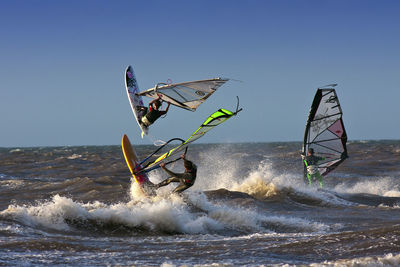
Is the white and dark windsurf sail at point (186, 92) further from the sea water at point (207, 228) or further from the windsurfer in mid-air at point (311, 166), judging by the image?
the windsurfer in mid-air at point (311, 166)

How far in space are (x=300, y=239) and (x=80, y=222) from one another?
12.4 feet

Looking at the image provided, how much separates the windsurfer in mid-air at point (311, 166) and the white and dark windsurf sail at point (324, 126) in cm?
16

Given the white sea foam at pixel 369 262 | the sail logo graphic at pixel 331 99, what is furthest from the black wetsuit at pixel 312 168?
the white sea foam at pixel 369 262

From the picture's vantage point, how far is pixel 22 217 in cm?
862

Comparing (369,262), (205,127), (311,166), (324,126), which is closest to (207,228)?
(205,127)

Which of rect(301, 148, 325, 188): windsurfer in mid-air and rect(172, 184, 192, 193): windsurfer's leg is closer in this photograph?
rect(172, 184, 192, 193): windsurfer's leg

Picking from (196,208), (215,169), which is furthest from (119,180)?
(196,208)

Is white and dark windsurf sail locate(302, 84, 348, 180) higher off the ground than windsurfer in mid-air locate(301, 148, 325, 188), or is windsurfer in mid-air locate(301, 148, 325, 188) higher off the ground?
white and dark windsurf sail locate(302, 84, 348, 180)


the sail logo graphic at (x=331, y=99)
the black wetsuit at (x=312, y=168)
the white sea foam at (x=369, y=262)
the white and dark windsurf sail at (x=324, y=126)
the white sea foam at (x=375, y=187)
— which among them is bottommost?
the white sea foam at (x=375, y=187)

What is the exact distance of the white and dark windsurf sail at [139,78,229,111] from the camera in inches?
355

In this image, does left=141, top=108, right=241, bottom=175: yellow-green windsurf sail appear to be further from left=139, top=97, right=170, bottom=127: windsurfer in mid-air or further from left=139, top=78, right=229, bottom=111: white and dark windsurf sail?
left=139, top=97, right=170, bottom=127: windsurfer in mid-air

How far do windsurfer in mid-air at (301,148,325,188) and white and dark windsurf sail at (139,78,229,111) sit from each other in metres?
5.30

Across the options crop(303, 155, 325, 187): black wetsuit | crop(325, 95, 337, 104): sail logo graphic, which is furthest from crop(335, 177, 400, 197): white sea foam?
crop(325, 95, 337, 104): sail logo graphic

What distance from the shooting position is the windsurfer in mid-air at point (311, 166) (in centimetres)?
1403
